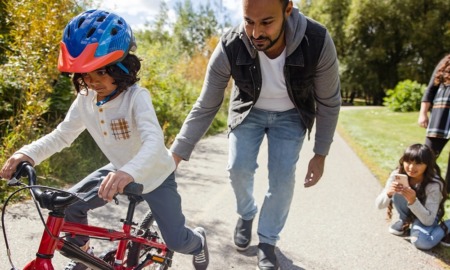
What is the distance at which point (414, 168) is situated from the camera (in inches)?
148

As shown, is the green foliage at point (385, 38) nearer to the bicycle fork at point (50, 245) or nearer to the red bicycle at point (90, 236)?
the red bicycle at point (90, 236)

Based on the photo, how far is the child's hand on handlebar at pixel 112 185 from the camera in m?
1.61

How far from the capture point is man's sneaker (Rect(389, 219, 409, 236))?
3.89 m

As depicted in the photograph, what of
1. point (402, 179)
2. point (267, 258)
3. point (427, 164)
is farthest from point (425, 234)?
point (267, 258)

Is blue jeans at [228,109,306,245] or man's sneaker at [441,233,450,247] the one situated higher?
blue jeans at [228,109,306,245]

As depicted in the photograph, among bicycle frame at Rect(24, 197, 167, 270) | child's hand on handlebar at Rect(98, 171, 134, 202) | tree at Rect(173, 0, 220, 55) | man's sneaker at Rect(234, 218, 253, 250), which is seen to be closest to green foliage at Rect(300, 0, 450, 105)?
tree at Rect(173, 0, 220, 55)

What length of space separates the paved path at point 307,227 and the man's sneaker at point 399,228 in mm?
76

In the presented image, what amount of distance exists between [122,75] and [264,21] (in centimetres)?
90

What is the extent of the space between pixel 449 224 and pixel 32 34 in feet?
15.8

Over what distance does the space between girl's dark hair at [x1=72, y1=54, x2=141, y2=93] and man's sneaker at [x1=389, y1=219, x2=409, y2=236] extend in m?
2.96

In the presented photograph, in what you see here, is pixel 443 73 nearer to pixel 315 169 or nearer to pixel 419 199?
pixel 419 199

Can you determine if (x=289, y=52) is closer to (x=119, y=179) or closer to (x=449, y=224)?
(x=119, y=179)

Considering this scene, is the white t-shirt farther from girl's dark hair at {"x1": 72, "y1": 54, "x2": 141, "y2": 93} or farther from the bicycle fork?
the bicycle fork

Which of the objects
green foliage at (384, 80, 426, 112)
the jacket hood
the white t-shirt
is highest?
the jacket hood
